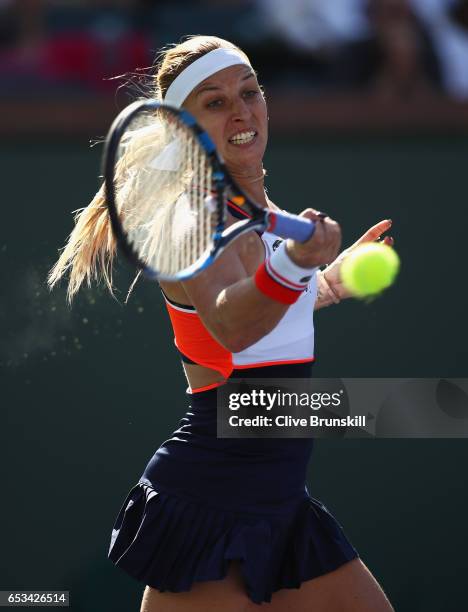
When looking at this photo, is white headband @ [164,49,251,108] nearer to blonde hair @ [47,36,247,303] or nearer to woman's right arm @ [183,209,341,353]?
blonde hair @ [47,36,247,303]

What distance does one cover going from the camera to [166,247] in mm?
2047

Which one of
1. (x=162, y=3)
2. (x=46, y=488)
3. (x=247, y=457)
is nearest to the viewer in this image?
(x=247, y=457)

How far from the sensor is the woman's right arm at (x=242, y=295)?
1794mm

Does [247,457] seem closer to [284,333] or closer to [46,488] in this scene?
[284,333]

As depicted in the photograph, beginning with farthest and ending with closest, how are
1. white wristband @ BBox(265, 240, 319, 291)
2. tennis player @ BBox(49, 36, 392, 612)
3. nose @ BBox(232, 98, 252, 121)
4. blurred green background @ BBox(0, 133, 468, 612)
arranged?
1. blurred green background @ BBox(0, 133, 468, 612)
2. nose @ BBox(232, 98, 252, 121)
3. tennis player @ BBox(49, 36, 392, 612)
4. white wristband @ BBox(265, 240, 319, 291)

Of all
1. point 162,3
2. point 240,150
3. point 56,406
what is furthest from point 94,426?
point 162,3

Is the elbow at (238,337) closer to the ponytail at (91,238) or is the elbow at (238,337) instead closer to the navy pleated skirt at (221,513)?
the navy pleated skirt at (221,513)

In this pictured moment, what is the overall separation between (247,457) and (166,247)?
1.69 feet

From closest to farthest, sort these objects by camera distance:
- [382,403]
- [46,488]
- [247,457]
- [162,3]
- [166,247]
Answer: [166,247] → [247,457] → [382,403] → [46,488] → [162,3]

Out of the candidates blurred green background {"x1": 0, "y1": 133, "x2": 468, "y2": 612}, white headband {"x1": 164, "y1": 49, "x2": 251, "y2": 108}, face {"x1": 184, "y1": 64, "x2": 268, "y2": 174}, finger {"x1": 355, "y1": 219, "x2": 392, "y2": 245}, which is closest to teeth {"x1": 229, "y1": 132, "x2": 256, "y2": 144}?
face {"x1": 184, "y1": 64, "x2": 268, "y2": 174}

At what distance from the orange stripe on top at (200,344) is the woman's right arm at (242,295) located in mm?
254

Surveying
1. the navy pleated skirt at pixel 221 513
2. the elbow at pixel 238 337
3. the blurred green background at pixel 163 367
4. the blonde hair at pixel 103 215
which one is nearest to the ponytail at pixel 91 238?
the blonde hair at pixel 103 215

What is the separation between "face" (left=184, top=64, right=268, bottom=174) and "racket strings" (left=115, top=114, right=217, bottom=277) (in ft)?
0.33

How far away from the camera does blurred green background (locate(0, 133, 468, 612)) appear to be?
3467 millimetres
